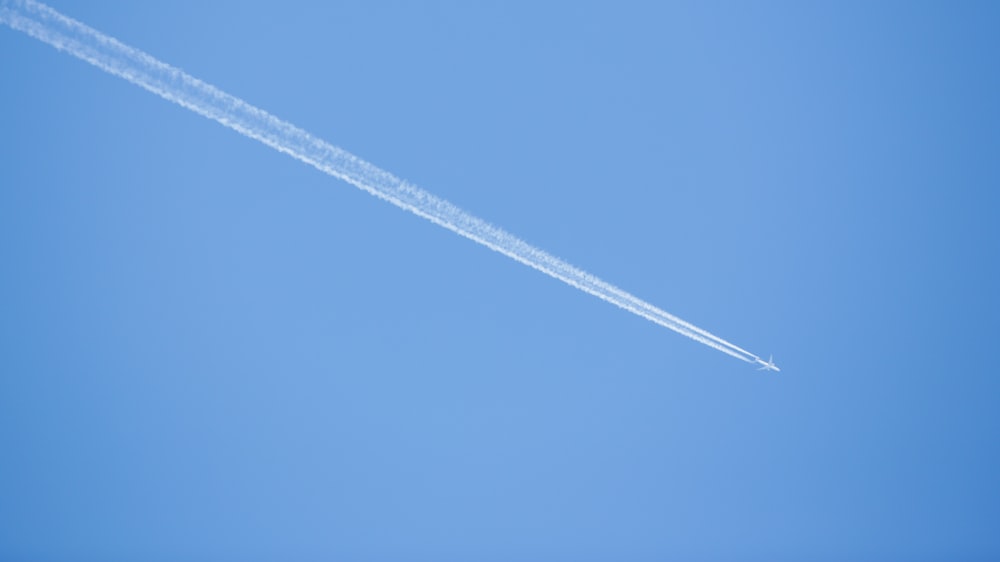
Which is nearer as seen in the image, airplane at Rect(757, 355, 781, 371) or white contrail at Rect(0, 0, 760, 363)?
white contrail at Rect(0, 0, 760, 363)

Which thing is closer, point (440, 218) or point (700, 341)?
point (440, 218)

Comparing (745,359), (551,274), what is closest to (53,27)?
(551,274)

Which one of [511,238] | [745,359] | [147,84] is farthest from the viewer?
[745,359]

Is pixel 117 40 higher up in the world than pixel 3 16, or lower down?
higher up

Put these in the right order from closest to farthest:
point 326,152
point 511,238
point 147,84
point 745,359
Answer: point 147,84, point 326,152, point 511,238, point 745,359

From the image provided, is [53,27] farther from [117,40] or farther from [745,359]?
[745,359]

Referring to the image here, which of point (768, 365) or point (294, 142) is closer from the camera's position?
point (294, 142)

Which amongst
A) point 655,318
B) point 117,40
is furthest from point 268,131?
point 655,318

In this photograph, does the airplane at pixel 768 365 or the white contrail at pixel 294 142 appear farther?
the airplane at pixel 768 365
